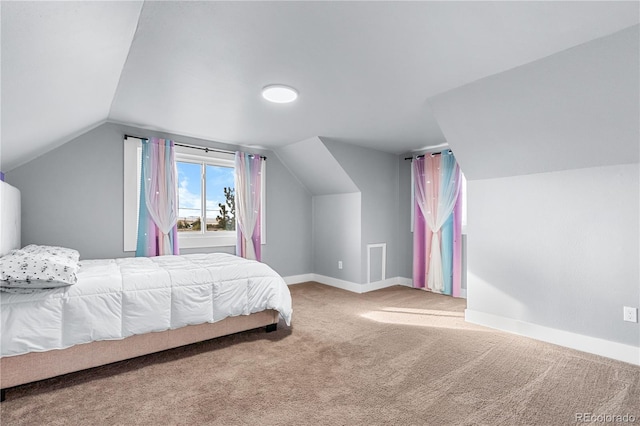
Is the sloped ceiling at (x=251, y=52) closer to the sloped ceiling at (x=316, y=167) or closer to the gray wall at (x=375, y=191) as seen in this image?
the sloped ceiling at (x=316, y=167)

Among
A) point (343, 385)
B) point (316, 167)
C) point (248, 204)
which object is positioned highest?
point (316, 167)

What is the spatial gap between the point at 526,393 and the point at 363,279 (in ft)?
9.78

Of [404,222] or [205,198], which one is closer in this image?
[205,198]

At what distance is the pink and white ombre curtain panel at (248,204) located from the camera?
477 centimetres

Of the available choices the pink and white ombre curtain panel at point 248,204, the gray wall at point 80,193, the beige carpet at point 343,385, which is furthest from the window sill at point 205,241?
the beige carpet at point 343,385

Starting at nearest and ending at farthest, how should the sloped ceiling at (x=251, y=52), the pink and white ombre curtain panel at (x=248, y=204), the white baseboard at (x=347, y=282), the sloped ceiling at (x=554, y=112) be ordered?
1. the sloped ceiling at (x=251, y=52)
2. the sloped ceiling at (x=554, y=112)
3. the pink and white ombre curtain panel at (x=248, y=204)
4. the white baseboard at (x=347, y=282)

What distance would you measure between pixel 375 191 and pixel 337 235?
0.96 meters

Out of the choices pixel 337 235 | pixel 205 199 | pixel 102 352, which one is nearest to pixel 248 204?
pixel 205 199

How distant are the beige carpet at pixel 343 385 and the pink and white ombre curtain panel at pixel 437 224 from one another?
163 centimetres

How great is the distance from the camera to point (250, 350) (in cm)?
270

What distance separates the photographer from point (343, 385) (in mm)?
2141

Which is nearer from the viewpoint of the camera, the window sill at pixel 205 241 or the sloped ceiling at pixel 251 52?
the sloped ceiling at pixel 251 52

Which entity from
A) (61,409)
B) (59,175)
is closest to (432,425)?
(61,409)

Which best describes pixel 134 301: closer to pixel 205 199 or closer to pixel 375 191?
pixel 205 199
